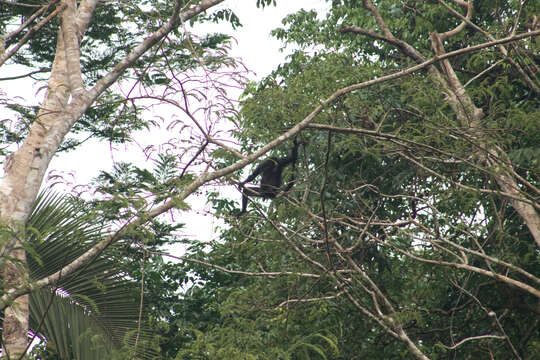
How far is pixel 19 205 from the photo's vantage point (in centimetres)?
427

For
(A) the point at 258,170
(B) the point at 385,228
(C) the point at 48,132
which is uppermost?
(A) the point at 258,170

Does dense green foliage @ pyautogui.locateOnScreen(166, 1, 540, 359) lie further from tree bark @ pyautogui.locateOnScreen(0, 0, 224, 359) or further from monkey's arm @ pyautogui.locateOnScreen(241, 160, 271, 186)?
tree bark @ pyautogui.locateOnScreen(0, 0, 224, 359)

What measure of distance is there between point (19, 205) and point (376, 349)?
4.77 meters

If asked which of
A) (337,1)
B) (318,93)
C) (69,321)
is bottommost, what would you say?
(69,321)

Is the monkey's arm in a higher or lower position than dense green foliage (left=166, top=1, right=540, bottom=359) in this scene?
higher

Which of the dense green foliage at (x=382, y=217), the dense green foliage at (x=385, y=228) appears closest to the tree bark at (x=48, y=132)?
the dense green foliage at (x=382, y=217)

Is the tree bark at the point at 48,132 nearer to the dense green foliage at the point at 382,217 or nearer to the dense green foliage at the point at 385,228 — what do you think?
the dense green foliage at the point at 382,217

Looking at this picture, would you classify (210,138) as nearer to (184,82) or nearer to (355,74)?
(184,82)

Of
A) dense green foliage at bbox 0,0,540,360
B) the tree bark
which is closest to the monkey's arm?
dense green foliage at bbox 0,0,540,360

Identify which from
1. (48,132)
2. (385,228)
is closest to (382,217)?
(385,228)

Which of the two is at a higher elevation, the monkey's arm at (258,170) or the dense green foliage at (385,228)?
the monkey's arm at (258,170)

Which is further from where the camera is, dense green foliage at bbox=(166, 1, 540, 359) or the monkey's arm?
the monkey's arm

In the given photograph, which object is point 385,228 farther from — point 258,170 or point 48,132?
point 48,132

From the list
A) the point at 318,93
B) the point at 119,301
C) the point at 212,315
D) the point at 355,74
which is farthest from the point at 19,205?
the point at 212,315
